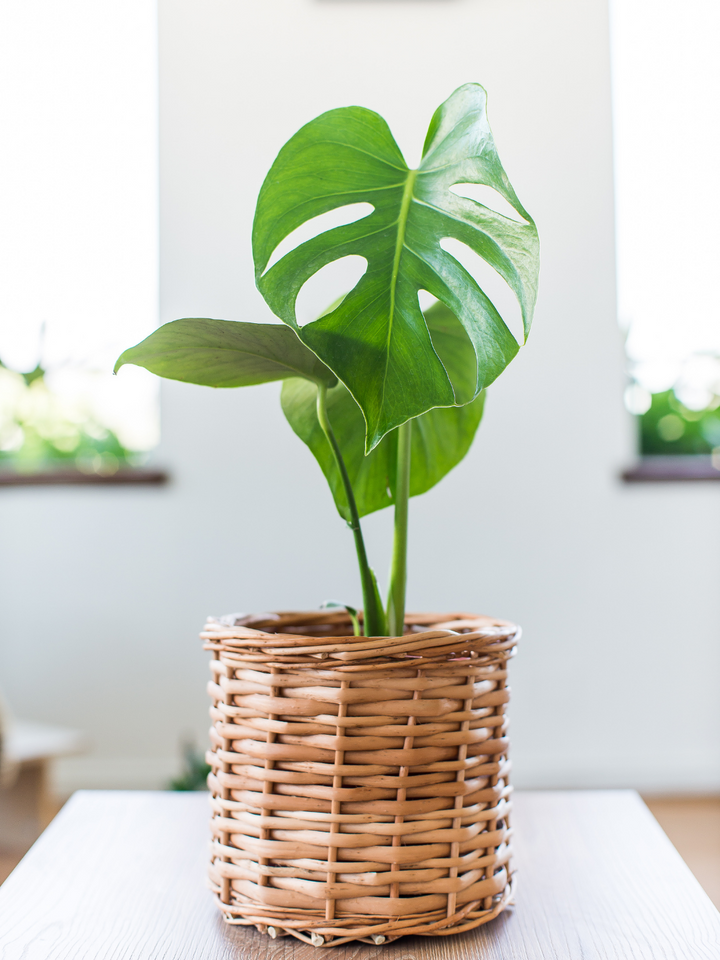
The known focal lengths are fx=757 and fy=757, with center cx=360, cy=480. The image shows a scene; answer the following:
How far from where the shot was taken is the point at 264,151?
6.52 ft

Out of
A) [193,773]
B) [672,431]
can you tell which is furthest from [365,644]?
[672,431]

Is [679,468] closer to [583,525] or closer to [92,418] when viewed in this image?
[583,525]

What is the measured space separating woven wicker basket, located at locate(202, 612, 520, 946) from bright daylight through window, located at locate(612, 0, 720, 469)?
6.05 ft

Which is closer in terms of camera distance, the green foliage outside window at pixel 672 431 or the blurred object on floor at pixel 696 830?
the blurred object on floor at pixel 696 830

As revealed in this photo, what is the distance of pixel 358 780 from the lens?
1.34 feet

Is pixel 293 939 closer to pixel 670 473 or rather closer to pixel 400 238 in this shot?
pixel 400 238

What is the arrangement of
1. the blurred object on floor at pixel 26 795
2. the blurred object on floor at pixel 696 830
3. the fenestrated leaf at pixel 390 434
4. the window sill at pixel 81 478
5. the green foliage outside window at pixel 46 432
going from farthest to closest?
the green foliage outside window at pixel 46 432 < the window sill at pixel 81 478 < the blurred object on floor at pixel 26 795 < the blurred object on floor at pixel 696 830 < the fenestrated leaf at pixel 390 434

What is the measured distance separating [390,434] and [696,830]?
163 centimetres

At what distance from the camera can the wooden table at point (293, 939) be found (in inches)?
17.0

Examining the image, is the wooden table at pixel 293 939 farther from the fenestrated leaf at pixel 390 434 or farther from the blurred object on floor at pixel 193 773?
the blurred object on floor at pixel 193 773

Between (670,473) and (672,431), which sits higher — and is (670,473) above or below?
below

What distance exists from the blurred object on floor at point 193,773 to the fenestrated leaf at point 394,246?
4.55ft

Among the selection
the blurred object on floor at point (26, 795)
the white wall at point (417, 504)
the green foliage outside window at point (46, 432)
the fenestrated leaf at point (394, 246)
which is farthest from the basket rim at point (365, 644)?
the green foliage outside window at point (46, 432)

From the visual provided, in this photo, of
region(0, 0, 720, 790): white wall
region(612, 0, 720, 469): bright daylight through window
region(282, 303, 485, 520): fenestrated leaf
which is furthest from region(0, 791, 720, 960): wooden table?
region(612, 0, 720, 469): bright daylight through window
